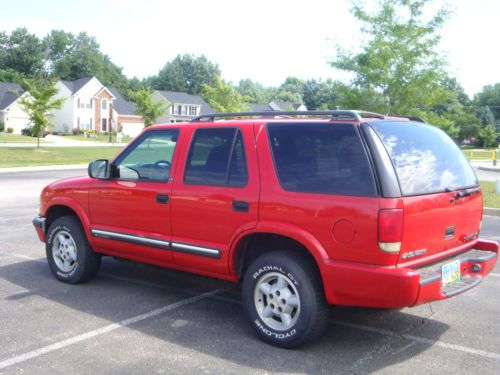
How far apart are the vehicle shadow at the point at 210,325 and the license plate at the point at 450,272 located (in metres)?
0.61

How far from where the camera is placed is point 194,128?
17.5ft

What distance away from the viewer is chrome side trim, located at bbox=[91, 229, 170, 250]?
5309mm

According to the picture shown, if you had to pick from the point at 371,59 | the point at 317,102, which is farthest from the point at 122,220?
the point at 317,102

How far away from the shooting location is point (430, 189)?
432cm

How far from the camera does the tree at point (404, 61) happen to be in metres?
16.3

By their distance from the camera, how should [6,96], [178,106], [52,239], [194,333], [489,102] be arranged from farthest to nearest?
[489,102]
[178,106]
[6,96]
[52,239]
[194,333]

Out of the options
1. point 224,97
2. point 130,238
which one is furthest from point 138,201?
point 224,97

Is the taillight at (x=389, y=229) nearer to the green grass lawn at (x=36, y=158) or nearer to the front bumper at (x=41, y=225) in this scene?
the front bumper at (x=41, y=225)

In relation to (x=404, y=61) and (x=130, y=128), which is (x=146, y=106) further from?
(x=404, y=61)

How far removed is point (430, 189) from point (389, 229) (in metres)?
0.64

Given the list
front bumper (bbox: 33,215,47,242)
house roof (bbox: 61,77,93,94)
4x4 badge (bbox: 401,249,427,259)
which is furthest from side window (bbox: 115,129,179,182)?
house roof (bbox: 61,77,93,94)

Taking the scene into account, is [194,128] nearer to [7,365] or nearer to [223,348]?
[223,348]

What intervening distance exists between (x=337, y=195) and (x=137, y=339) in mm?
2037

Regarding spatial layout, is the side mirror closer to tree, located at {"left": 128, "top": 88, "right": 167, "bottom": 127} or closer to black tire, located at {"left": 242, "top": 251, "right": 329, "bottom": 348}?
black tire, located at {"left": 242, "top": 251, "right": 329, "bottom": 348}
